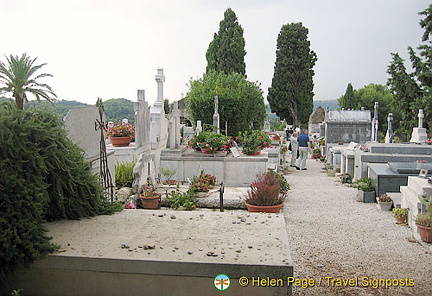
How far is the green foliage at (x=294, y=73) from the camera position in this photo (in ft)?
124

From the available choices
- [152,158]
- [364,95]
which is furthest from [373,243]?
[364,95]

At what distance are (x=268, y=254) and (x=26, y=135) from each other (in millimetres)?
2312

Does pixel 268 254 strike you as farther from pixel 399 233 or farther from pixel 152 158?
pixel 152 158

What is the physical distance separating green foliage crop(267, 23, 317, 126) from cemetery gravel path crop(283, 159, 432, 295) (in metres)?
28.0

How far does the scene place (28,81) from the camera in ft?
16.0

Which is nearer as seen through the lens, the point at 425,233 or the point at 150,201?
the point at 425,233

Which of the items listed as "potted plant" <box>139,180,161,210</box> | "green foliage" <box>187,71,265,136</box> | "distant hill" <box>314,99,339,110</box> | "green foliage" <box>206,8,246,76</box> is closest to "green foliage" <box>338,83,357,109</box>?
"distant hill" <box>314,99,339,110</box>

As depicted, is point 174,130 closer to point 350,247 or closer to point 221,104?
point 350,247

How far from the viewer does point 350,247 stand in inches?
256

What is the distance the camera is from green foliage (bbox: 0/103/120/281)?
3.26 metres

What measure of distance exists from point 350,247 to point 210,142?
550 cm

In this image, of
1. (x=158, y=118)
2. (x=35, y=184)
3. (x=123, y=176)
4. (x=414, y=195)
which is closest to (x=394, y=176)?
(x=414, y=195)

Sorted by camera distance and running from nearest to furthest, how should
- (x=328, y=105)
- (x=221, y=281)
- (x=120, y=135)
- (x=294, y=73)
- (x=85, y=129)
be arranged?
(x=221, y=281) < (x=85, y=129) < (x=120, y=135) < (x=328, y=105) < (x=294, y=73)

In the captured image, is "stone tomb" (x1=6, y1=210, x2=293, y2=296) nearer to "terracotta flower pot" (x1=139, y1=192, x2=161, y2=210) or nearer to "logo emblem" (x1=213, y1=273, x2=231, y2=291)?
"logo emblem" (x1=213, y1=273, x2=231, y2=291)
